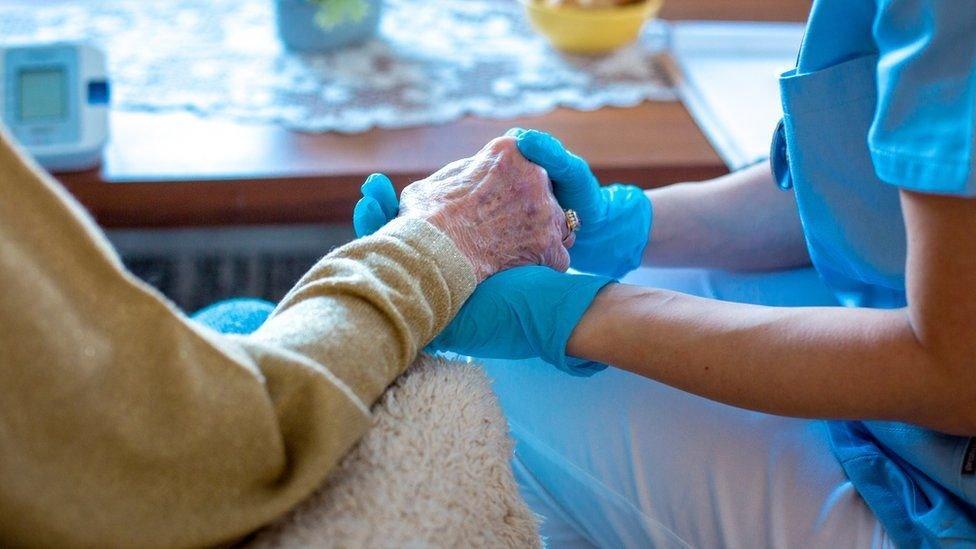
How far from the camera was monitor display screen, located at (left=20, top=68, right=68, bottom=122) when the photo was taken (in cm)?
131

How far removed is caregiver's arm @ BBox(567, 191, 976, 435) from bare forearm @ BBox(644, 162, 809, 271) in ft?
0.81

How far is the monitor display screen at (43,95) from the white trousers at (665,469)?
2.54 feet

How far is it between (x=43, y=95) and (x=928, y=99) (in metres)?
1.15

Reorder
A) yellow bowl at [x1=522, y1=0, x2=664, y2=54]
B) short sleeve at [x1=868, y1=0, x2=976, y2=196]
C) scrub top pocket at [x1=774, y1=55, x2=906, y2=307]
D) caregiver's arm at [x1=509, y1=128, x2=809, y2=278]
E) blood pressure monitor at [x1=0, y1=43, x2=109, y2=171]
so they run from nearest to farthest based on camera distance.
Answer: short sleeve at [x1=868, y1=0, x2=976, y2=196]
scrub top pocket at [x1=774, y1=55, x2=906, y2=307]
caregiver's arm at [x1=509, y1=128, x2=809, y2=278]
blood pressure monitor at [x1=0, y1=43, x2=109, y2=171]
yellow bowl at [x1=522, y1=0, x2=664, y2=54]

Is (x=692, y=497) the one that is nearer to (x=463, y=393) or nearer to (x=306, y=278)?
(x=463, y=393)

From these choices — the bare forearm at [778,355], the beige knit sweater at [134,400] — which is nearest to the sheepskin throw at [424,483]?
the beige knit sweater at [134,400]

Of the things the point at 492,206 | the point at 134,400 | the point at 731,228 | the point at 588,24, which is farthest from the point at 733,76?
the point at 134,400

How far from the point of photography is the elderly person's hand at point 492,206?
0.82m

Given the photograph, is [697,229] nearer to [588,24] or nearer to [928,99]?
[928,99]

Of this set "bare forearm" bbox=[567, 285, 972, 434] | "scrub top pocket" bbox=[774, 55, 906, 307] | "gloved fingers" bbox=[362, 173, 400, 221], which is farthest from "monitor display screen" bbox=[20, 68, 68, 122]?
"scrub top pocket" bbox=[774, 55, 906, 307]

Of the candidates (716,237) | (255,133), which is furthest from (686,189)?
(255,133)

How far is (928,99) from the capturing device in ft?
2.04

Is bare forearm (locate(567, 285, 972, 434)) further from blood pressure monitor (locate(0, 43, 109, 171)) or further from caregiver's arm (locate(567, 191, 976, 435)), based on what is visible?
blood pressure monitor (locate(0, 43, 109, 171))

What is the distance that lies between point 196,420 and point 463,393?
0.21 m
